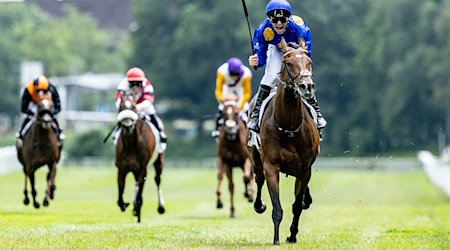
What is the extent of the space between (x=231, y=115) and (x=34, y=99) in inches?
139

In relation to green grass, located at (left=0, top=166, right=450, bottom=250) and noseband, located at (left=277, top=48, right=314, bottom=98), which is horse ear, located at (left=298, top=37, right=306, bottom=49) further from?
green grass, located at (left=0, top=166, right=450, bottom=250)

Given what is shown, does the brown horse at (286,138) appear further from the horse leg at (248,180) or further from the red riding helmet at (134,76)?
the horse leg at (248,180)

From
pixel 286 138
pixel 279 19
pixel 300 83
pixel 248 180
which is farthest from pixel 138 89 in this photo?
pixel 300 83

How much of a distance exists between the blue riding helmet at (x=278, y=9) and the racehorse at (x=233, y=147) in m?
7.47

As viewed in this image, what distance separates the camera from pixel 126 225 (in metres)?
17.9

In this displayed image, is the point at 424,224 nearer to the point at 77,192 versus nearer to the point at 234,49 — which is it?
the point at 77,192

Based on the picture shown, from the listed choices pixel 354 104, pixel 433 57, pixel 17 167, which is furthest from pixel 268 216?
pixel 354 104

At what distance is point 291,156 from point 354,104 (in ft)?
207

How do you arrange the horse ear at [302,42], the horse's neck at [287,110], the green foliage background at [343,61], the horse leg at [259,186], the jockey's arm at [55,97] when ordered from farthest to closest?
1. the green foliage background at [343,61]
2. the jockey's arm at [55,97]
3. the horse leg at [259,186]
4. the horse's neck at [287,110]
5. the horse ear at [302,42]

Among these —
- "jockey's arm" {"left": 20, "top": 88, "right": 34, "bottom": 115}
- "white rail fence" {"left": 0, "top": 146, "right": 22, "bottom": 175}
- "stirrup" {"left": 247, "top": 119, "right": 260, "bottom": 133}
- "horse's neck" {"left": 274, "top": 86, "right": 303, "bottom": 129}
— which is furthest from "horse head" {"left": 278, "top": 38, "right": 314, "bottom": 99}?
"white rail fence" {"left": 0, "top": 146, "right": 22, "bottom": 175}

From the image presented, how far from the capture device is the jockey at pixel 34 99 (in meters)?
21.7

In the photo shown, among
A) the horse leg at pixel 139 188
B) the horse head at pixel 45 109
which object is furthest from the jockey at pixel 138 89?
the horse head at pixel 45 109

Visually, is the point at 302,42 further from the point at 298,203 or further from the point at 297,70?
the point at 298,203

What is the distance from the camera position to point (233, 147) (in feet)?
74.7
